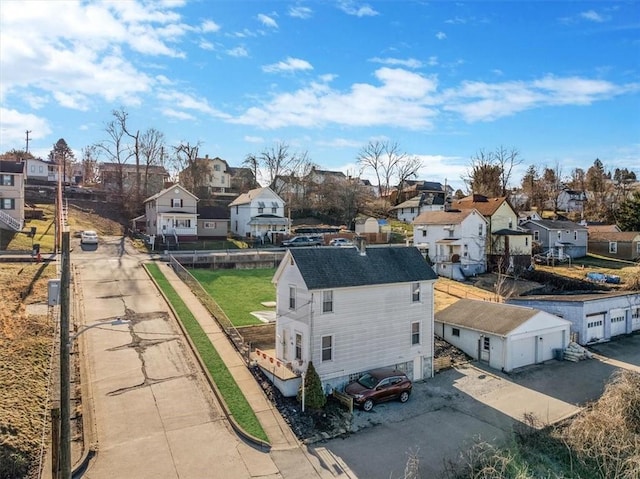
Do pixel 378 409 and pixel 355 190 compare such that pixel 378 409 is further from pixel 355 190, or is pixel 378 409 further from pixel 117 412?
pixel 355 190

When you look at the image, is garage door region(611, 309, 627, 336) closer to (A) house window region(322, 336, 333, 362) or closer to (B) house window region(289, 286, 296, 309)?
(A) house window region(322, 336, 333, 362)

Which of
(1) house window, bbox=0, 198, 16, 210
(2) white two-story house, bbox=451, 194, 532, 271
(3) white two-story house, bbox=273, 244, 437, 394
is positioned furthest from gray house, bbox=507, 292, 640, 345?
(1) house window, bbox=0, 198, 16, 210

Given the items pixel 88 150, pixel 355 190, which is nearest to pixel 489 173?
pixel 355 190

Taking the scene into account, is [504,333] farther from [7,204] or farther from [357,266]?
[7,204]

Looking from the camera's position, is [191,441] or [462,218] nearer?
[191,441]

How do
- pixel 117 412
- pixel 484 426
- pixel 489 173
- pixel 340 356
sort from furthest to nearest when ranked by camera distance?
pixel 489 173 → pixel 340 356 → pixel 484 426 → pixel 117 412

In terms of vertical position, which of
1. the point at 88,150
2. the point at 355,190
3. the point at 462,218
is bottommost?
the point at 462,218

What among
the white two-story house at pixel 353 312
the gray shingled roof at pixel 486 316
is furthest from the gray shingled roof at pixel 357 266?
the gray shingled roof at pixel 486 316
